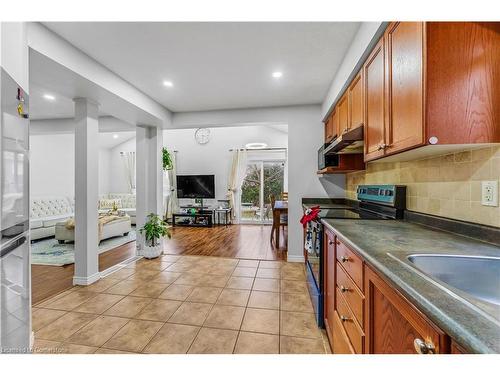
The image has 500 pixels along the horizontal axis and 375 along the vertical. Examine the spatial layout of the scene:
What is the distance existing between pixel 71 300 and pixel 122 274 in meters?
0.71

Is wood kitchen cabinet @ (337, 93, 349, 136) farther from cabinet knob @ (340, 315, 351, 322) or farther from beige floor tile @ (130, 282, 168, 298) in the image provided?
beige floor tile @ (130, 282, 168, 298)

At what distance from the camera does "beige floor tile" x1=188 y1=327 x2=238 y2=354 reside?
168 cm

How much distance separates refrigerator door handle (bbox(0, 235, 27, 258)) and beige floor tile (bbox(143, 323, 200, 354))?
108 centimetres

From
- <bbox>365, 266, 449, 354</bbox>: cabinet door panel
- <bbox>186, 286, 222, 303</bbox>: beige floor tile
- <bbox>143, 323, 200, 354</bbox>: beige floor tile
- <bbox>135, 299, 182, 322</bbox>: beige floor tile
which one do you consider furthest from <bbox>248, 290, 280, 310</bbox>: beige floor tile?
<bbox>365, 266, 449, 354</bbox>: cabinet door panel

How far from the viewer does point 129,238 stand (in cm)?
510

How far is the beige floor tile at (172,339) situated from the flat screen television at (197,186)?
200 inches

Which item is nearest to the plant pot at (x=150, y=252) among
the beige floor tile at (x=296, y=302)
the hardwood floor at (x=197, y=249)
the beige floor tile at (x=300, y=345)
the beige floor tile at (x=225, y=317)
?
the hardwood floor at (x=197, y=249)

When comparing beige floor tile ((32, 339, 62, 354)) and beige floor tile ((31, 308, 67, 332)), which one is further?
beige floor tile ((31, 308, 67, 332))

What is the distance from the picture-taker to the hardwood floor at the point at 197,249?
2822 mm

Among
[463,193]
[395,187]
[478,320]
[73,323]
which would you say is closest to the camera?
[478,320]
